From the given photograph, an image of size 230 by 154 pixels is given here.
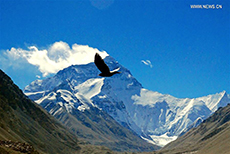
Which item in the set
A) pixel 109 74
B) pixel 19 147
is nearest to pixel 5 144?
pixel 19 147

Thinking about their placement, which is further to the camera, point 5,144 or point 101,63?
point 5,144

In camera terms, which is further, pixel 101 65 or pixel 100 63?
pixel 101 65

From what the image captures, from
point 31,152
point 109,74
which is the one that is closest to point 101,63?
point 109,74

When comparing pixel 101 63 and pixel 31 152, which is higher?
pixel 101 63

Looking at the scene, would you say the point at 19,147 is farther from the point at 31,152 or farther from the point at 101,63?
the point at 101,63

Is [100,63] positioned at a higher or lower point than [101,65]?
higher

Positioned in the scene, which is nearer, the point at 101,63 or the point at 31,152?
the point at 101,63

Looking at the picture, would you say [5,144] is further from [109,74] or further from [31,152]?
[109,74]

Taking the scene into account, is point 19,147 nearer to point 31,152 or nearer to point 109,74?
point 31,152
